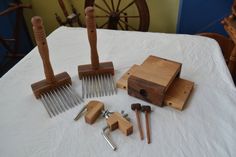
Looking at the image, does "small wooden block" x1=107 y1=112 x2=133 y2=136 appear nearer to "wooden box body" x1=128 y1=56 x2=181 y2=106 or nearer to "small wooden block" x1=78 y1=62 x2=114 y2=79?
"wooden box body" x1=128 y1=56 x2=181 y2=106

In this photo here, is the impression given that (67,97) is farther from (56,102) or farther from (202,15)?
(202,15)

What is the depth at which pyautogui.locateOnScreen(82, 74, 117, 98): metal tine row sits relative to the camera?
30.1 inches

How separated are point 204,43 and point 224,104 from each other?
0.43 meters

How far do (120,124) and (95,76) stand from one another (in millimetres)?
271

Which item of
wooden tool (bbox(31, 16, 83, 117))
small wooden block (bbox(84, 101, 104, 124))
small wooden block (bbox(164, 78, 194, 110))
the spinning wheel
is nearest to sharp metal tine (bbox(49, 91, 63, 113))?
wooden tool (bbox(31, 16, 83, 117))

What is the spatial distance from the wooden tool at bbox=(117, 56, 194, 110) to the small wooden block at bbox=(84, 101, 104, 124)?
13 centimetres

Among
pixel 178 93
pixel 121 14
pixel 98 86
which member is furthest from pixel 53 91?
pixel 121 14

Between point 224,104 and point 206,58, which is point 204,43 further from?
point 224,104

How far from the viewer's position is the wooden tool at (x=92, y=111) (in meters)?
0.65

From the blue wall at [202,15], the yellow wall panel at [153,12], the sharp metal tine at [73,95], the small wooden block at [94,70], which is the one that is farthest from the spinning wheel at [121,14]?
the sharp metal tine at [73,95]

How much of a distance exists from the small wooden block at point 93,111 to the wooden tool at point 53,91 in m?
0.08

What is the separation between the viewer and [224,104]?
2.30 feet

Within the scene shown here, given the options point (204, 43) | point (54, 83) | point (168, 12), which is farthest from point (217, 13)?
point (54, 83)

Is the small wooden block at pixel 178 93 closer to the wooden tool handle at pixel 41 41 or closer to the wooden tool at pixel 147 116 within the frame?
the wooden tool at pixel 147 116
